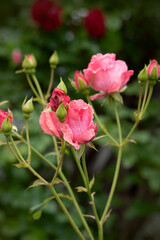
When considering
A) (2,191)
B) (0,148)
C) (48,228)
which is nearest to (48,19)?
(0,148)

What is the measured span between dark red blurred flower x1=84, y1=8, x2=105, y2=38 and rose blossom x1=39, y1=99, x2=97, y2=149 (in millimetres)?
1424

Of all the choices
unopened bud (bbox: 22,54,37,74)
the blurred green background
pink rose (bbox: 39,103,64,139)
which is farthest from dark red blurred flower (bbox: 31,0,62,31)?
pink rose (bbox: 39,103,64,139)

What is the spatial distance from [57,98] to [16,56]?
1366 mm

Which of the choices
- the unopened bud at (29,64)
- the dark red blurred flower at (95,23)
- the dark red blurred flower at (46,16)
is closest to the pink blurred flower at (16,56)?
the dark red blurred flower at (46,16)

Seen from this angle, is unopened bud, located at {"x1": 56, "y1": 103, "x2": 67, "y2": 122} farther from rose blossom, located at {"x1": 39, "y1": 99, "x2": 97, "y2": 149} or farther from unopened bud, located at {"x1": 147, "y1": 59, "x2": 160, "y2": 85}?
unopened bud, located at {"x1": 147, "y1": 59, "x2": 160, "y2": 85}

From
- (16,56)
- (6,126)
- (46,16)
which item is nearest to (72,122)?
(6,126)

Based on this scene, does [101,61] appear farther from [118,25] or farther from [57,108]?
[118,25]

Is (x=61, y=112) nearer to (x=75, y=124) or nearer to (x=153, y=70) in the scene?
(x=75, y=124)

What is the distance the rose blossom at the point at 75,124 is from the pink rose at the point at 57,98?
1cm

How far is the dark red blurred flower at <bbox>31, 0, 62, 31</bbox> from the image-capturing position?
6.24 ft

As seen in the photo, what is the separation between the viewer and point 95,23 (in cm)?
187

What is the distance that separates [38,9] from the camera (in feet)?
6.26

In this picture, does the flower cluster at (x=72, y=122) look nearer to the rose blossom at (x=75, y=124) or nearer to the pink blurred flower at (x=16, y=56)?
the rose blossom at (x=75, y=124)

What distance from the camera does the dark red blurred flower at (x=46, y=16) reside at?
190 cm
